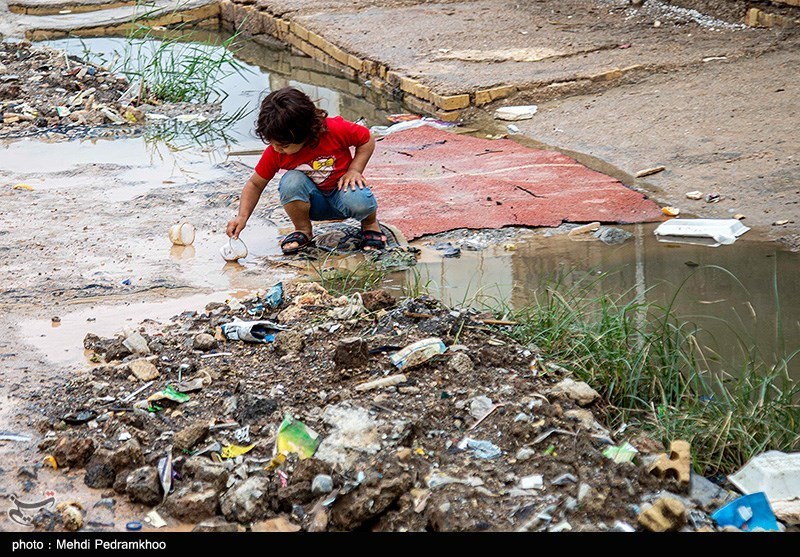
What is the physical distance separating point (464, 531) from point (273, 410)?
32.0 inches

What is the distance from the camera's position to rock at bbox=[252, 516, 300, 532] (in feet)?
8.10

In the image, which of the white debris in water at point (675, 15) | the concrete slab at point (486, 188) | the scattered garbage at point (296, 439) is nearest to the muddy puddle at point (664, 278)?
the concrete slab at point (486, 188)

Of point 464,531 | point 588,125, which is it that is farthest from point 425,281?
point 588,125

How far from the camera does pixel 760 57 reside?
7109 mm

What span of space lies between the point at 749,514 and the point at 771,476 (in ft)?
0.58

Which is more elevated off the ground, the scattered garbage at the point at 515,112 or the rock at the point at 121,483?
the scattered garbage at the point at 515,112

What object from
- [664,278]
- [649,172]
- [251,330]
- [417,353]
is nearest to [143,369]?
[251,330]

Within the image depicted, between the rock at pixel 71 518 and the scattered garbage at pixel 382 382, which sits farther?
the scattered garbage at pixel 382 382

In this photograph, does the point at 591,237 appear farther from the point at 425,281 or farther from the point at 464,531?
the point at 464,531

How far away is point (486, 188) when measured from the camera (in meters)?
5.39

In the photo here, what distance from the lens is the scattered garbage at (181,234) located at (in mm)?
4738

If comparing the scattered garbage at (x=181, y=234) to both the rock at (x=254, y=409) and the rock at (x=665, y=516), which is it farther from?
the rock at (x=665, y=516)

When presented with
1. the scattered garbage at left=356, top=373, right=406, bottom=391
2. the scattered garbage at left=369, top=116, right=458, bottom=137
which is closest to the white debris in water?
the scattered garbage at left=369, top=116, right=458, bottom=137

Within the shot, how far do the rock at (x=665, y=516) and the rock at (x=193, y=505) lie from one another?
1.09 meters
